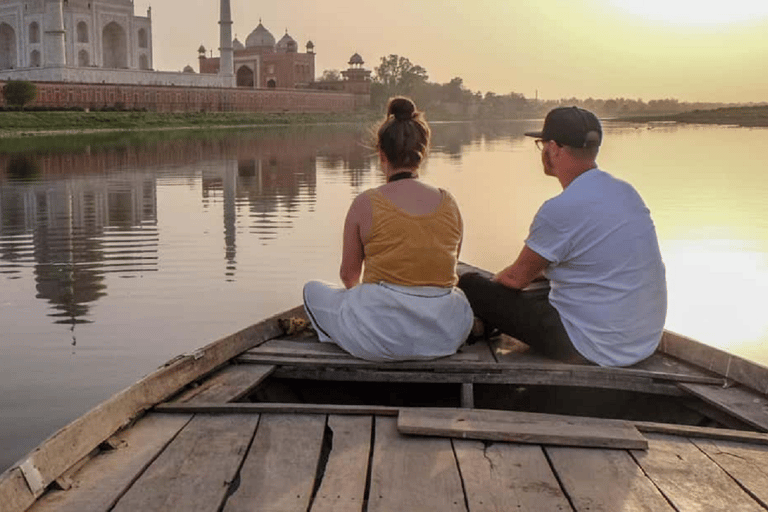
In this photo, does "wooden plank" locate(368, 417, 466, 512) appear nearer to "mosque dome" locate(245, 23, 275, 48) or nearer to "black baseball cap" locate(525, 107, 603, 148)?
"black baseball cap" locate(525, 107, 603, 148)

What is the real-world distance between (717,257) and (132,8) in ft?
142

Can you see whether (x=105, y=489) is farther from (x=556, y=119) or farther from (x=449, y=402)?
(x=556, y=119)

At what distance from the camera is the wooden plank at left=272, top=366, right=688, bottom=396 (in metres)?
2.77

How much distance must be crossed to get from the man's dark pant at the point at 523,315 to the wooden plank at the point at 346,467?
81cm

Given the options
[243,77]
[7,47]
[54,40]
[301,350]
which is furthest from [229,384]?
[243,77]

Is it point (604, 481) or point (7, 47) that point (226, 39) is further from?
point (604, 481)

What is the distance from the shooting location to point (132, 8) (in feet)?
151

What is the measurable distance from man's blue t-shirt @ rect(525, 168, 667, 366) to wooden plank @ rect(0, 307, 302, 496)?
100 centimetres

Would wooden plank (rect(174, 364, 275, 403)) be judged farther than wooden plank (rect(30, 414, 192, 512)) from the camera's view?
Yes

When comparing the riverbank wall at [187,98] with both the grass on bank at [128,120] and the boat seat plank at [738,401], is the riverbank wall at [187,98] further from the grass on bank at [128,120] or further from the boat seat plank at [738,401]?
the boat seat plank at [738,401]

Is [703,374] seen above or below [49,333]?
above

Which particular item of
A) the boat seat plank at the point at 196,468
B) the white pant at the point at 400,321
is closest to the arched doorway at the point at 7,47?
the white pant at the point at 400,321

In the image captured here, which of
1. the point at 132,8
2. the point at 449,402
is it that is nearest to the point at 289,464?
the point at 449,402

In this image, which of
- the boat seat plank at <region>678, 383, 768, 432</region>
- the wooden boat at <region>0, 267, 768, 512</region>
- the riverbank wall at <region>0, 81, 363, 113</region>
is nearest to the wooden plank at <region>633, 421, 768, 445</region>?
the wooden boat at <region>0, 267, 768, 512</region>
